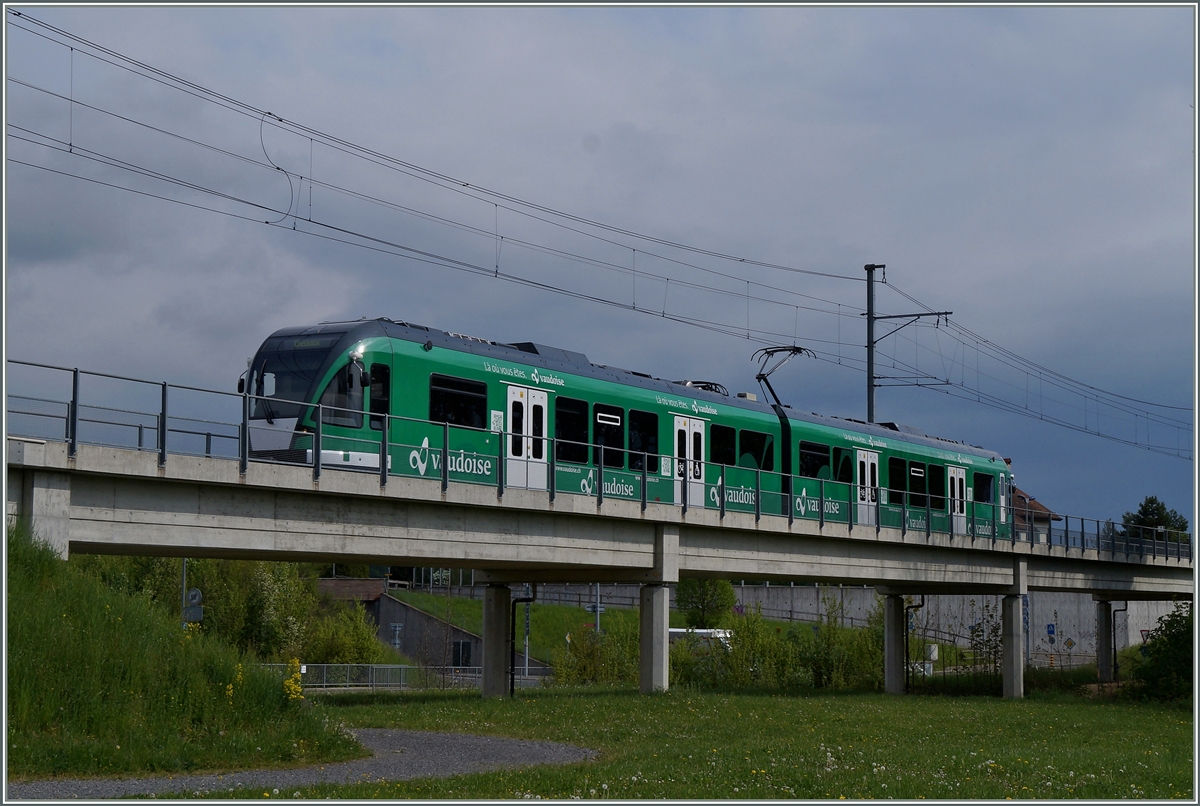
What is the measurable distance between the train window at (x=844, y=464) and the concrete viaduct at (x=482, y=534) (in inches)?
67.5

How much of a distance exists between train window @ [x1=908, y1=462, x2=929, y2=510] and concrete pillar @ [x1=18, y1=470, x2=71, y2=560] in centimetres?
2526

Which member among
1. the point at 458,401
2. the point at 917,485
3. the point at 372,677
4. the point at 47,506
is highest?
the point at 458,401

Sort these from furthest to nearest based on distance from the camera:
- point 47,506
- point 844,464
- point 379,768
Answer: point 844,464 → point 47,506 → point 379,768

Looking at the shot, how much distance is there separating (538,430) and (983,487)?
2144 centimetres

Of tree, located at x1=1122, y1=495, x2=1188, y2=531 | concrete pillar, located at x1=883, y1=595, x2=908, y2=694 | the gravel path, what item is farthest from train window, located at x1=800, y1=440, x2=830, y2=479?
tree, located at x1=1122, y1=495, x2=1188, y2=531

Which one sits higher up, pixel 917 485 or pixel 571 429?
pixel 571 429

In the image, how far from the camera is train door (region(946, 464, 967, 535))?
38.6 metres

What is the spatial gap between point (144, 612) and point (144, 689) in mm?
1495

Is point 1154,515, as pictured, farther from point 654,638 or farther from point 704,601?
point 654,638

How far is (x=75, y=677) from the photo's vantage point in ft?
50.0

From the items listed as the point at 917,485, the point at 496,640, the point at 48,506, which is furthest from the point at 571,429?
the point at 917,485

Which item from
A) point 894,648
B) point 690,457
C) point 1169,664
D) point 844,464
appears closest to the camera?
point 690,457

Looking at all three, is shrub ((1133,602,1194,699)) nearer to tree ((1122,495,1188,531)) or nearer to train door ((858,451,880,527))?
train door ((858,451,880,527))

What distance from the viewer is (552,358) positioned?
2684 centimetres
